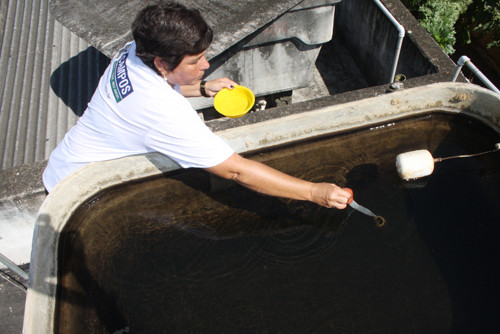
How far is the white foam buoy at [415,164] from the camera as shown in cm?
301

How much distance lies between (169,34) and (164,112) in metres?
0.45

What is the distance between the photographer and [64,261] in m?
2.94

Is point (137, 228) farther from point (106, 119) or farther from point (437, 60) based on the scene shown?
point (437, 60)

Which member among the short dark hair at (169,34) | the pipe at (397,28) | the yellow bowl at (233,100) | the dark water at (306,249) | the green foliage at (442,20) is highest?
the green foliage at (442,20)

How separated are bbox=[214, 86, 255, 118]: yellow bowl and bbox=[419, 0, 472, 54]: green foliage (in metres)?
2.97

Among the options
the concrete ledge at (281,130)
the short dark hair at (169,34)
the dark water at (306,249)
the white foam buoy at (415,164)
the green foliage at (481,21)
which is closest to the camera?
the short dark hair at (169,34)

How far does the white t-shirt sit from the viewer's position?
2.35m

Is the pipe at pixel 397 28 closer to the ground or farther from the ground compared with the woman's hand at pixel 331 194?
farther from the ground

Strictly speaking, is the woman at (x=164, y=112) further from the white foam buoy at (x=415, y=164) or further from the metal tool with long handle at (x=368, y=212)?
the white foam buoy at (x=415, y=164)

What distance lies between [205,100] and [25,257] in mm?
2430

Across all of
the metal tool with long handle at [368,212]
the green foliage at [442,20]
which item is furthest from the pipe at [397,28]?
Result: the metal tool with long handle at [368,212]

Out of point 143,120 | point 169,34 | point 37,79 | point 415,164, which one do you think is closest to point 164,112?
point 143,120

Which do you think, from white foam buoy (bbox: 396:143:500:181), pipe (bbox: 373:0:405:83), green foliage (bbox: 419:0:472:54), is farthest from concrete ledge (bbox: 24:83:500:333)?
green foliage (bbox: 419:0:472:54)

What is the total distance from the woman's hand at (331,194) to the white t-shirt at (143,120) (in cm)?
66
